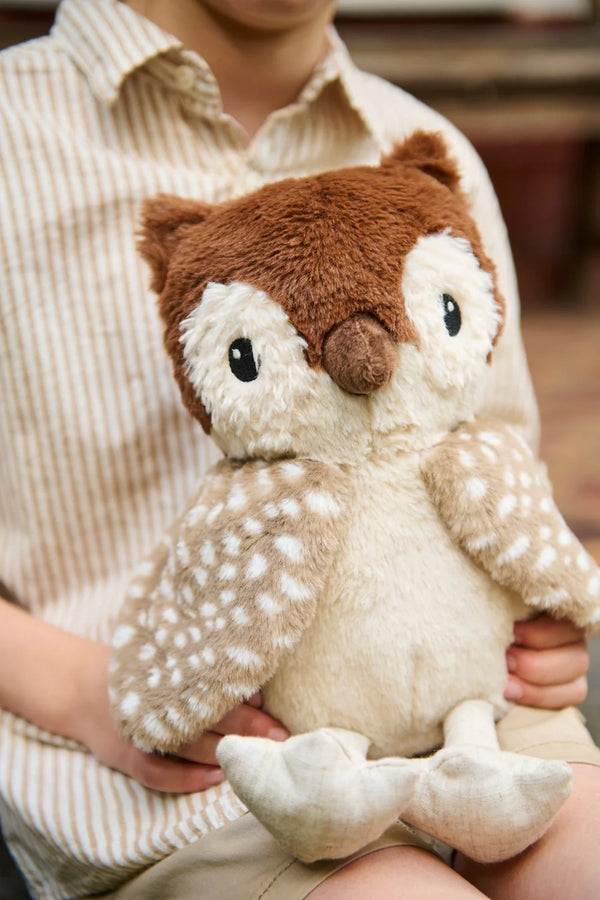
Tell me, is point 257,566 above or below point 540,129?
below

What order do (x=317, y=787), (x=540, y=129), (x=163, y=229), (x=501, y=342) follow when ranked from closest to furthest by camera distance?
(x=317, y=787)
(x=163, y=229)
(x=501, y=342)
(x=540, y=129)

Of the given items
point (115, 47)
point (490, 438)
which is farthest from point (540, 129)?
point (490, 438)

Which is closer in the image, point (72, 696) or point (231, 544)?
point (231, 544)

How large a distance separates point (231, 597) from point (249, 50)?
0.45 meters

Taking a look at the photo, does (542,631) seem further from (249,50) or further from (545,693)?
(249,50)

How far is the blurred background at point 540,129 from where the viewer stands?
1768 mm

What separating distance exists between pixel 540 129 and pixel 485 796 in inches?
77.8

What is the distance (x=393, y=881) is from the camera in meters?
0.45

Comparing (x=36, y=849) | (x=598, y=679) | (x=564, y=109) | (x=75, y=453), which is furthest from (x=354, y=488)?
(x=564, y=109)

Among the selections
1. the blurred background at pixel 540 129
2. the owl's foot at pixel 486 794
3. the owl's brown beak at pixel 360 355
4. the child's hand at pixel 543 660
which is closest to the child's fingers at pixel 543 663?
the child's hand at pixel 543 660

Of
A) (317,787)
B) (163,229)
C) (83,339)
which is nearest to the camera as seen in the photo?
(317,787)

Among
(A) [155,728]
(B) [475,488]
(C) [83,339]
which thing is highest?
(C) [83,339]

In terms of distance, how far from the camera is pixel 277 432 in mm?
458

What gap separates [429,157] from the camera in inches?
20.6
